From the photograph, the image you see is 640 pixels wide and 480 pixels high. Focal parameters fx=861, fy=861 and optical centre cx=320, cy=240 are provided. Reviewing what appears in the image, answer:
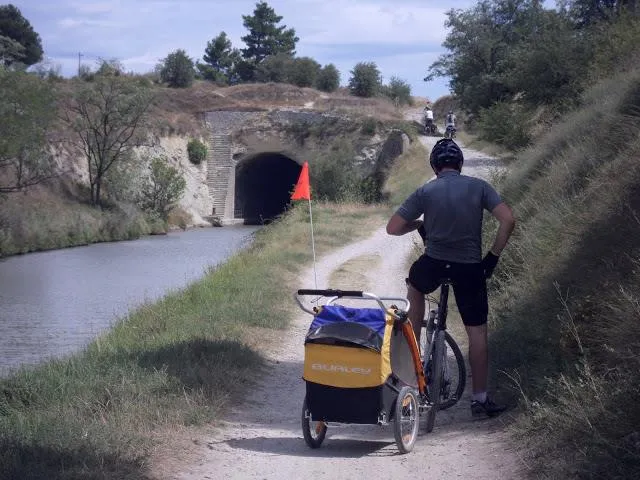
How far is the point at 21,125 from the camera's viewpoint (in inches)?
1336

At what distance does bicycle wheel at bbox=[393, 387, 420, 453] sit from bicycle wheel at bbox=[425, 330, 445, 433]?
338 mm

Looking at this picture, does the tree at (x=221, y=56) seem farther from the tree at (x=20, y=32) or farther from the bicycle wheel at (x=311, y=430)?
the bicycle wheel at (x=311, y=430)

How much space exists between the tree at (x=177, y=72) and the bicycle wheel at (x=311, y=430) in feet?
233

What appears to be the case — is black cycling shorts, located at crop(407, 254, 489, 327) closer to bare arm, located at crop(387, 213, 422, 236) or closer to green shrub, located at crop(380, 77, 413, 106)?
bare arm, located at crop(387, 213, 422, 236)

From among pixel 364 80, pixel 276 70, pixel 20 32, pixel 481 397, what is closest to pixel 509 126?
pixel 481 397

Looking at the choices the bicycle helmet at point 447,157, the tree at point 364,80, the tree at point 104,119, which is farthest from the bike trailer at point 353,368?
the tree at point 364,80

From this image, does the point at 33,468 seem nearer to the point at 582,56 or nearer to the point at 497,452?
the point at 497,452

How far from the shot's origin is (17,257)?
106 feet

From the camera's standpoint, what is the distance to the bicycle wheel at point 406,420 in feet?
20.2

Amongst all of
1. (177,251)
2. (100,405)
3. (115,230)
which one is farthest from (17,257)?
(100,405)

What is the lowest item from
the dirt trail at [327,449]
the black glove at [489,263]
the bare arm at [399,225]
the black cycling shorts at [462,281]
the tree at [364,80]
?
the dirt trail at [327,449]

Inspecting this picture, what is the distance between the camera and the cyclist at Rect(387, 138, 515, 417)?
6688mm

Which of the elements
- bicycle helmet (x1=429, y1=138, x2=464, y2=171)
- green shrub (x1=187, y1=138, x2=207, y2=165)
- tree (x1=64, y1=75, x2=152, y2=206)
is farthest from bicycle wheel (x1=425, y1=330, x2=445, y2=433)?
green shrub (x1=187, y1=138, x2=207, y2=165)

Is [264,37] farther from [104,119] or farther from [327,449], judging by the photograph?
[327,449]
